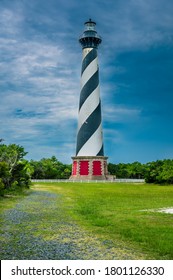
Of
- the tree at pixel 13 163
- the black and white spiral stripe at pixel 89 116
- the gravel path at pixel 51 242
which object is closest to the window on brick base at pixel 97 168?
the black and white spiral stripe at pixel 89 116

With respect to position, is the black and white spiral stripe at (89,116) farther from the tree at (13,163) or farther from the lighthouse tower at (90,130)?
the tree at (13,163)

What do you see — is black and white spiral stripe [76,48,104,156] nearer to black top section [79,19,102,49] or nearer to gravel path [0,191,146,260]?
black top section [79,19,102,49]

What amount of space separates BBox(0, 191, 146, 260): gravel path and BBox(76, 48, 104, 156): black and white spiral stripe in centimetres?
3605

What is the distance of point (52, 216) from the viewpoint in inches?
526

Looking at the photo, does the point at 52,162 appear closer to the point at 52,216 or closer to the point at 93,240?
the point at 52,216

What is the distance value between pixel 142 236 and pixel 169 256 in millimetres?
1989

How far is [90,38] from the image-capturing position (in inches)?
2041

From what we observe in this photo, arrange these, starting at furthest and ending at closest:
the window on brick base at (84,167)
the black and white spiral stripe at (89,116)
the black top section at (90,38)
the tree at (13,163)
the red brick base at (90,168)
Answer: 1. the black top section at (90,38)
2. the window on brick base at (84,167)
3. the red brick base at (90,168)
4. the black and white spiral stripe at (89,116)
5. the tree at (13,163)

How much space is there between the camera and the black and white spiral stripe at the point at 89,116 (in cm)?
4866

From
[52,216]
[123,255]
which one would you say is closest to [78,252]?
[123,255]

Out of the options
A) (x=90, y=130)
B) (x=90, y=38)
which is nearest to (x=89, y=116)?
(x=90, y=130)

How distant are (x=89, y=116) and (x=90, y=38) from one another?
11.9 meters

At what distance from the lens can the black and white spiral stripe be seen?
48656 millimetres

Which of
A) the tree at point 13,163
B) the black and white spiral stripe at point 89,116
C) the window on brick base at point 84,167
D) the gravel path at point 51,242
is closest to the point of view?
the gravel path at point 51,242
